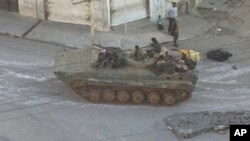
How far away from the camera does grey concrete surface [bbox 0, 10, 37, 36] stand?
24.9m

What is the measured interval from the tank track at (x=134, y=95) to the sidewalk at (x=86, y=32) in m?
4.75

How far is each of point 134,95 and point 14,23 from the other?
873 centimetres

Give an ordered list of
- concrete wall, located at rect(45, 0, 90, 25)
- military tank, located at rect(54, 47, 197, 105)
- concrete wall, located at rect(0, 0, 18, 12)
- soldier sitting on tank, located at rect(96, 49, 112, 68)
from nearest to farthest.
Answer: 1. military tank, located at rect(54, 47, 197, 105)
2. soldier sitting on tank, located at rect(96, 49, 112, 68)
3. concrete wall, located at rect(45, 0, 90, 25)
4. concrete wall, located at rect(0, 0, 18, 12)

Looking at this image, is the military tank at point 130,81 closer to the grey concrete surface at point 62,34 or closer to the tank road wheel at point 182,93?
the tank road wheel at point 182,93

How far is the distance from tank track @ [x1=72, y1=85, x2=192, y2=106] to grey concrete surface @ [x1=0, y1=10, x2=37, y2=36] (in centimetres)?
661

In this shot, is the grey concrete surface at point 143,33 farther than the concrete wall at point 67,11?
No

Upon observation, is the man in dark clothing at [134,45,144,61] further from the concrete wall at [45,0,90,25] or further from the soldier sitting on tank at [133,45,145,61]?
the concrete wall at [45,0,90,25]

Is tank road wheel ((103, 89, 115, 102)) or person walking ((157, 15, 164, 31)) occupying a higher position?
person walking ((157, 15, 164, 31))

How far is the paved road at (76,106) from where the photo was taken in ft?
56.9

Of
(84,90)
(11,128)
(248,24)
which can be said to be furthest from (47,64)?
(248,24)

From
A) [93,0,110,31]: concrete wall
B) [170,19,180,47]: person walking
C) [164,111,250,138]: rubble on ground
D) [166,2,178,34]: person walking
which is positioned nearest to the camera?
[164,111,250,138]: rubble on ground

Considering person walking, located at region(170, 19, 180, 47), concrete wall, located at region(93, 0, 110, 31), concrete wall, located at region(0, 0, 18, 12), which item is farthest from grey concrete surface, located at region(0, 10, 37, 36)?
person walking, located at region(170, 19, 180, 47)

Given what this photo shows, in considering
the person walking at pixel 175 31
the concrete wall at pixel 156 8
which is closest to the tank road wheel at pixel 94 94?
the person walking at pixel 175 31

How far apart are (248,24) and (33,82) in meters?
9.87
